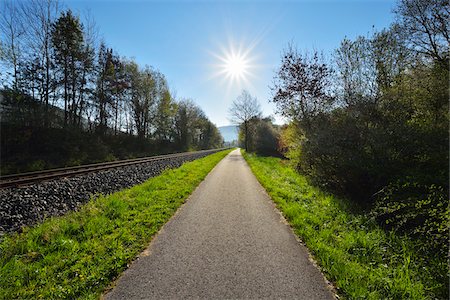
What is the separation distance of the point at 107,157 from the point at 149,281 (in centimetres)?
2205

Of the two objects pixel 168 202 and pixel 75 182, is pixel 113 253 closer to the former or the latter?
pixel 168 202

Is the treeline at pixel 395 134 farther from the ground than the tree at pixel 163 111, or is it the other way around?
the tree at pixel 163 111

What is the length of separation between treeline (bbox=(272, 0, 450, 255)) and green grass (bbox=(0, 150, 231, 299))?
547 centimetres

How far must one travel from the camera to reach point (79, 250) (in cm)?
417

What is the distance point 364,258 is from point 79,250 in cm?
556

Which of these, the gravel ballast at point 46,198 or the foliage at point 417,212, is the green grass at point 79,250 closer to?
the gravel ballast at point 46,198

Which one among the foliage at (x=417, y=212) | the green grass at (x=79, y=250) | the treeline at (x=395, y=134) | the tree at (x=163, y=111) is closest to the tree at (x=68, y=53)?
the tree at (x=163, y=111)

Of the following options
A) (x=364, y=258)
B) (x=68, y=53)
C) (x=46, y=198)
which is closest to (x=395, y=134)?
(x=364, y=258)

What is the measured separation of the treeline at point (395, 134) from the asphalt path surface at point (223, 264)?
2.35 meters

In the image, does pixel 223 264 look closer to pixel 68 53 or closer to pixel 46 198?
pixel 46 198

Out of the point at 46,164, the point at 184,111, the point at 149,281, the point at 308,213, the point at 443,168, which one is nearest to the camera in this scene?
the point at 149,281

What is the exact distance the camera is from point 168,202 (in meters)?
7.51

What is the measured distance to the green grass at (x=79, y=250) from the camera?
313 cm

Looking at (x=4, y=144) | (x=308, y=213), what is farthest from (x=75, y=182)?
(x=4, y=144)
